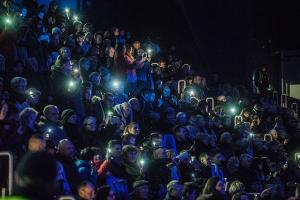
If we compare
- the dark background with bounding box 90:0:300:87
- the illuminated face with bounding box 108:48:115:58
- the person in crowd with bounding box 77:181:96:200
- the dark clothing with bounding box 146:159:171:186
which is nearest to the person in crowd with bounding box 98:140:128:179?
the dark clothing with bounding box 146:159:171:186

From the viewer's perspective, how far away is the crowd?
7645mm

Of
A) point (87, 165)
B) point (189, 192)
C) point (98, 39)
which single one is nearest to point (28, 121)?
point (87, 165)

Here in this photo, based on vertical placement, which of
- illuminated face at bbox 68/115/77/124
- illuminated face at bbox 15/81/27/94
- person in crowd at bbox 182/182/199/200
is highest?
illuminated face at bbox 15/81/27/94

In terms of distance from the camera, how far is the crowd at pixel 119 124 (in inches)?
301

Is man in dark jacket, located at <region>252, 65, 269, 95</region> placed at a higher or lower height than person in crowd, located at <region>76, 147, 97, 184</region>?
higher

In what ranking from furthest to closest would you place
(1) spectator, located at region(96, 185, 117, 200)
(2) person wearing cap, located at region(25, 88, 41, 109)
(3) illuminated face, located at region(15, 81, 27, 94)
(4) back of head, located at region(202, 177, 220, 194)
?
1. (2) person wearing cap, located at region(25, 88, 41, 109)
2. (3) illuminated face, located at region(15, 81, 27, 94)
3. (4) back of head, located at region(202, 177, 220, 194)
4. (1) spectator, located at region(96, 185, 117, 200)

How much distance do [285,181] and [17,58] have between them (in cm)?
588

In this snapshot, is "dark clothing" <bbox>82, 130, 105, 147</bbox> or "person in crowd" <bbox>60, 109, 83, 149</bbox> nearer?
"person in crowd" <bbox>60, 109, 83, 149</bbox>

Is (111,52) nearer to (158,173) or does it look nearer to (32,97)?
(32,97)

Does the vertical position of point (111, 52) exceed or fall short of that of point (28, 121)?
it exceeds it

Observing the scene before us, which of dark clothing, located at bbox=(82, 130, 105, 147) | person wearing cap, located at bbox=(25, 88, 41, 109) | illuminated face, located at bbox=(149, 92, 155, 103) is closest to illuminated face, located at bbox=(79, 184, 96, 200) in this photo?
dark clothing, located at bbox=(82, 130, 105, 147)

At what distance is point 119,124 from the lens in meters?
10.6

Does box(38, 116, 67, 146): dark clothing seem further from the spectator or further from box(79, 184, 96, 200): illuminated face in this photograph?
box(79, 184, 96, 200): illuminated face

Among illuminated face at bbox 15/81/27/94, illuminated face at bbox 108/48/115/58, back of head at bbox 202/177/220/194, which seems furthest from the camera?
illuminated face at bbox 108/48/115/58
